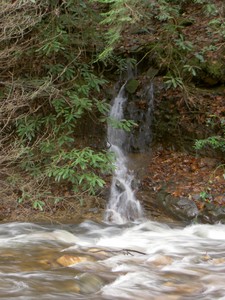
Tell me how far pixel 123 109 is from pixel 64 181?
2951mm

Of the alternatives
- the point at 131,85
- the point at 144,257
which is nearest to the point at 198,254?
the point at 144,257

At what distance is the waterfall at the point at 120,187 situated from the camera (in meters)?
9.24

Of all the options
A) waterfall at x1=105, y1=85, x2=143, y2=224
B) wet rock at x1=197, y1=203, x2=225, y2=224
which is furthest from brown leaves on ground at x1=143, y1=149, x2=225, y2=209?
waterfall at x1=105, y1=85, x2=143, y2=224

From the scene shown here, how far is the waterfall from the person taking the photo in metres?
9.24

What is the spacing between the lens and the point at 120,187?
9.96 meters

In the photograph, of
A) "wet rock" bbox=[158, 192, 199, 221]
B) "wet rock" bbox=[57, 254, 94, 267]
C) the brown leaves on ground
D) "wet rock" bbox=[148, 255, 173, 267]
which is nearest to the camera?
"wet rock" bbox=[57, 254, 94, 267]

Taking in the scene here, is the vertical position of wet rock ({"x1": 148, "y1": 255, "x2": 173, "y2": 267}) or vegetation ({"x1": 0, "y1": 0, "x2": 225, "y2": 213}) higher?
vegetation ({"x1": 0, "y1": 0, "x2": 225, "y2": 213})

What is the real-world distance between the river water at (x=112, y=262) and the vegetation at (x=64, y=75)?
992 millimetres

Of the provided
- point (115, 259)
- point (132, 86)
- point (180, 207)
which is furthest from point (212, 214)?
point (132, 86)

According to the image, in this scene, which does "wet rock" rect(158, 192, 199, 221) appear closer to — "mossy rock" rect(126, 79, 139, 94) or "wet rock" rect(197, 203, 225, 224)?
"wet rock" rect(197, 203, 225, 224)

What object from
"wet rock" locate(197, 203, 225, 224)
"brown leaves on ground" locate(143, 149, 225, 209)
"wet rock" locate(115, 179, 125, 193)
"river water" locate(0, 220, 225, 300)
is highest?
"brown leaves on ground" locate(143, 149, 225, 209)

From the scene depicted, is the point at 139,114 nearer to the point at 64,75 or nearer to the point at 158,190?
the point at 158,190

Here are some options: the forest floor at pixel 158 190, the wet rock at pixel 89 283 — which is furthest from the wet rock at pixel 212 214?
the wet rock at pixel 89 283

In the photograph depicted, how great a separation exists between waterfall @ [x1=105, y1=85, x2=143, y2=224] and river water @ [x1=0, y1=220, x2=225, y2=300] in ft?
2.23
